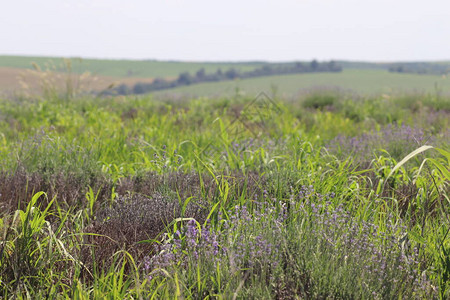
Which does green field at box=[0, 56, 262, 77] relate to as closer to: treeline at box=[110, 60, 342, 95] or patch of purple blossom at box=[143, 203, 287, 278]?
treeline at box=[110, 60, 342, 95]

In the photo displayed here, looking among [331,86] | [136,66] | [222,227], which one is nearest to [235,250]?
[222,227]

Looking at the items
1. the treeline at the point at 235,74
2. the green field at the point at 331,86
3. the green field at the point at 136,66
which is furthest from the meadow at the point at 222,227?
the green field at the point at 136,66

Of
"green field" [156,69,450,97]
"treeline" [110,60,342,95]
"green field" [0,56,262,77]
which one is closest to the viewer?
"green field" [156,69,450,97]

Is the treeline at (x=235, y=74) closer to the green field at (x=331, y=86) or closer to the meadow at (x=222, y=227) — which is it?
the green field at (x=331, y=86)

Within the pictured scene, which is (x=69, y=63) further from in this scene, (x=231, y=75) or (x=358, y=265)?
(x=231, y=75)

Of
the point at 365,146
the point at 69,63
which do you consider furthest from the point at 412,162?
the point at 69,63

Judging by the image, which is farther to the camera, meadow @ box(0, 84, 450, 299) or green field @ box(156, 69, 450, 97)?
green field @ box(156, 69, 450, 97)

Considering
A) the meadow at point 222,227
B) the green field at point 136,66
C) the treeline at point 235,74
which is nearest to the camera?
the meadow at point 222,227

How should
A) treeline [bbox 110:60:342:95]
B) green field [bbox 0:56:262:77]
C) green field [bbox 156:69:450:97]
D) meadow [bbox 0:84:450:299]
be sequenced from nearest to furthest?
meadow [bbox 0:84:450:299] → green field [bbox 156:69:450:97] → treeline [bbox 110:60:342:95] → green field [bbox 0:56:262:77]

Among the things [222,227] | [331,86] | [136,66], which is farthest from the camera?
[136,66]

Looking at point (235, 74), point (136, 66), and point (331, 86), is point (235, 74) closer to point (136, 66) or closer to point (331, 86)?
point (136, 66)

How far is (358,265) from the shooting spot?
2287mm

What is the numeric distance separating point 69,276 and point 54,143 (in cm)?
242

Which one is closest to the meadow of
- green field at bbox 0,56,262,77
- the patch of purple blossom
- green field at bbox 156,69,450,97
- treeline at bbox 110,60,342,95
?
the patch of purple blossom
